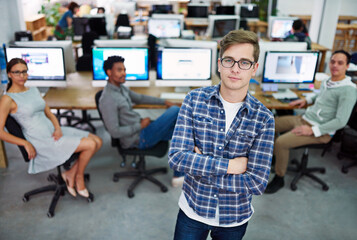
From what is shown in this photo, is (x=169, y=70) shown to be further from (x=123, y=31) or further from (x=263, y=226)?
(x=123, y=31)

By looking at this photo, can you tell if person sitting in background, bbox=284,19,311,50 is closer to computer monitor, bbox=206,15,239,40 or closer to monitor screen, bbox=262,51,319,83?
computer monitor, bbox=206,15,239,40

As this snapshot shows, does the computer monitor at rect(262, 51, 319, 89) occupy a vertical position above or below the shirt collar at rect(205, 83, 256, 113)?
below

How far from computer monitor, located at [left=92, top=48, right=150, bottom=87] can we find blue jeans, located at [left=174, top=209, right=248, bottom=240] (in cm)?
235

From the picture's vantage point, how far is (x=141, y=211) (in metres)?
3.03

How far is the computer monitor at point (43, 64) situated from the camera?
3.56 m

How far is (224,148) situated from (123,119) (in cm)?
162

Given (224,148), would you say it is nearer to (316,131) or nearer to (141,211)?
(141,211)

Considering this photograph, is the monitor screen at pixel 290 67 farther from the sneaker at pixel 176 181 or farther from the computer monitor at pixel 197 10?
the computer monitor at pixel 197 10

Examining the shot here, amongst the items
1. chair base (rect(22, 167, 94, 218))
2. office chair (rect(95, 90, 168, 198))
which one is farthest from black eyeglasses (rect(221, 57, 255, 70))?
chair base (rect(22, 167, 94, 218))

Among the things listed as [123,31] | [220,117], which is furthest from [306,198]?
[123,31]

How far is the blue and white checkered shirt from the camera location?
148 cm

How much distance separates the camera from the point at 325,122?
315 centimetres

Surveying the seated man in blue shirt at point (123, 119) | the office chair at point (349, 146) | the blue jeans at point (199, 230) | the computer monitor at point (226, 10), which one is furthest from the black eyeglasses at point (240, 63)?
the computer monitor at point (226, 10)

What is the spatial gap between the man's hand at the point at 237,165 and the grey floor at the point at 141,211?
145 centimetres
